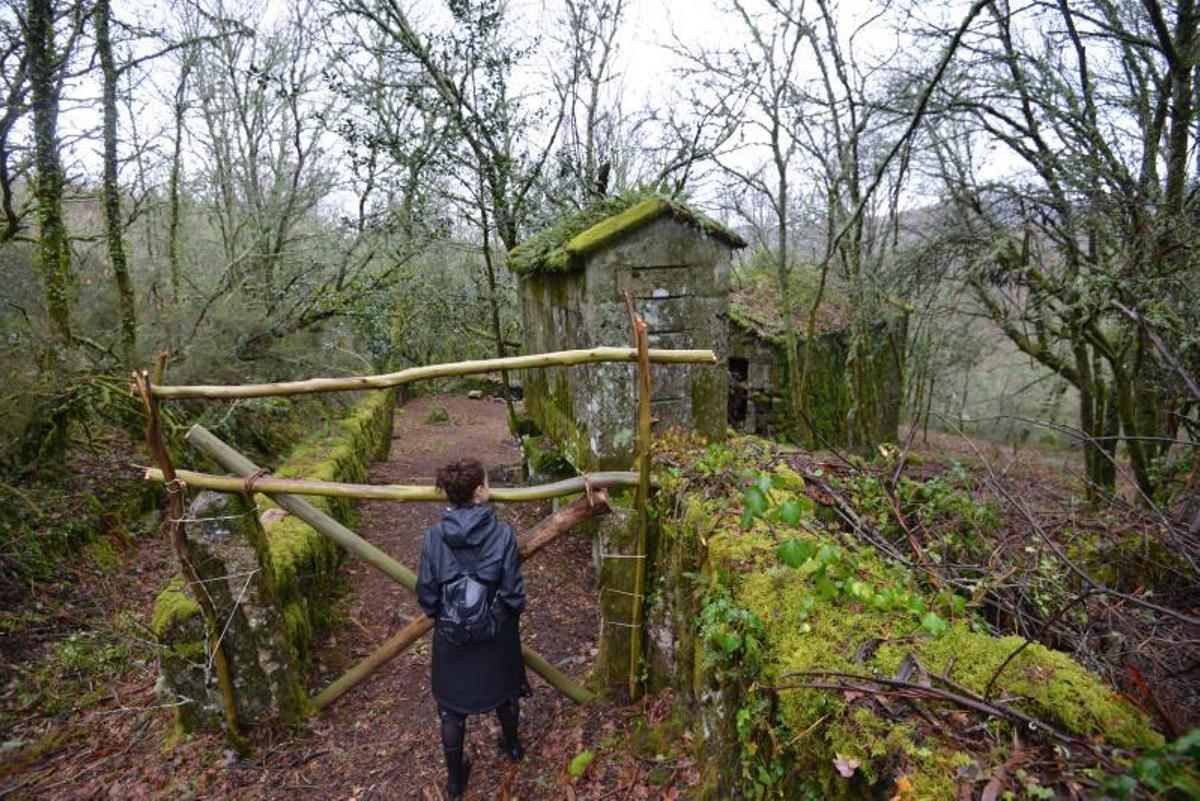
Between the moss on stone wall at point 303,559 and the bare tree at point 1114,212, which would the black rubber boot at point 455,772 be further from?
the bare tree at point 1114,212

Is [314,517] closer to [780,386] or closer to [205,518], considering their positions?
[205,518]

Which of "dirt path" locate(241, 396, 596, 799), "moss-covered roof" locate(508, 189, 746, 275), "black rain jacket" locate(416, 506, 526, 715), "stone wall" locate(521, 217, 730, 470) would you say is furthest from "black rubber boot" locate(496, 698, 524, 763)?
"moss-covered roof" locate(508, 189, 746, 275)

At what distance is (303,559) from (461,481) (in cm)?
236

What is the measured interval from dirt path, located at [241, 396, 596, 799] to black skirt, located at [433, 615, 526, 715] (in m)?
0.61

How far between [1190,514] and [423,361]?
17171mm

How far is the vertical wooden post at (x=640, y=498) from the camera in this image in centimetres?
314

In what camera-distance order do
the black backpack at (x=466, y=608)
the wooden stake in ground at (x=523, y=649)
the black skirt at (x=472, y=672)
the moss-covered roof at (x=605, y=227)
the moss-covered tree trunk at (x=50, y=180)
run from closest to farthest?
the black backpack at (x=466, y=608)
the black skirt at (x=472, y=672)
the wooden stake in ground at (x=523, y=649)
the moss-covered roof at (x=605, y=227)
the moss-covered tree trunk at (x=50, y=180)

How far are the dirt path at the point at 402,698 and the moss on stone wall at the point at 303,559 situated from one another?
39 cm

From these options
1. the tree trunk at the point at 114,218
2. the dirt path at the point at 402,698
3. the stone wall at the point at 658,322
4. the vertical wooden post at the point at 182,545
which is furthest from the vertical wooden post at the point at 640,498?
the tree trunk at the point at 114,218

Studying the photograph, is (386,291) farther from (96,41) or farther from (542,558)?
(542,558)

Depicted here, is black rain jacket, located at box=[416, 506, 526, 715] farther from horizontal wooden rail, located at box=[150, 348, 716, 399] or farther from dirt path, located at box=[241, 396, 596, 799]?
horizontal wooden rail, located at box=[150, 348, 716, 399]

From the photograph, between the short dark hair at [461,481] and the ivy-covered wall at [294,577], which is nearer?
the short dark hair at [461,481]

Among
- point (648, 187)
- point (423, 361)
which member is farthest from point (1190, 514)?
point (423, 361)

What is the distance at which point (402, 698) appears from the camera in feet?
14.5
